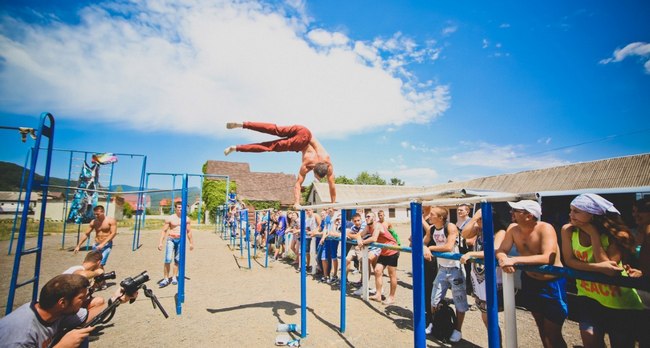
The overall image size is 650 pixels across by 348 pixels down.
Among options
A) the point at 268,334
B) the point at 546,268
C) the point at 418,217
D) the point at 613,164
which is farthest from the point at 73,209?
the point at 613,164

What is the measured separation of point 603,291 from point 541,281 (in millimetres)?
495

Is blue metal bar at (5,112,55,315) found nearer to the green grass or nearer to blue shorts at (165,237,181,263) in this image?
blue shorts at (165,237,181,263)

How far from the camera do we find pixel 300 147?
13.5 ft

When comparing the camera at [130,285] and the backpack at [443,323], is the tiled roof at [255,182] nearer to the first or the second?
the backpack at [443,323]

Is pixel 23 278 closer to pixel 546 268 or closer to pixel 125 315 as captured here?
pixel 125 315

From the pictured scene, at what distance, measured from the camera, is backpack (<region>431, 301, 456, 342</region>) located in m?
4.10

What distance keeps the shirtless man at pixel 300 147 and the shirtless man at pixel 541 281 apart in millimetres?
2394

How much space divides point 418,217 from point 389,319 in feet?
11.1

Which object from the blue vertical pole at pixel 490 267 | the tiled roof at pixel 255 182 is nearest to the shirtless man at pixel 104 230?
→ the blue vertical pole at pixel 490 267

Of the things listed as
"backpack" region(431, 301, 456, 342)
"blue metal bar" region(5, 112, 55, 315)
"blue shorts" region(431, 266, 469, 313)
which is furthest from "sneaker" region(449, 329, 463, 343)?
"blue metal bar" region(5, 112, 55, 315)

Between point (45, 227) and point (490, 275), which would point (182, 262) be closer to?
point (490, 275)

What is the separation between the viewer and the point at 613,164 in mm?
13812

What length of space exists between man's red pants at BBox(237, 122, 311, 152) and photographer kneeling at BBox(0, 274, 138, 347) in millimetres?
2293

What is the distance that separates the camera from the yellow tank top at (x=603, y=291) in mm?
2477
